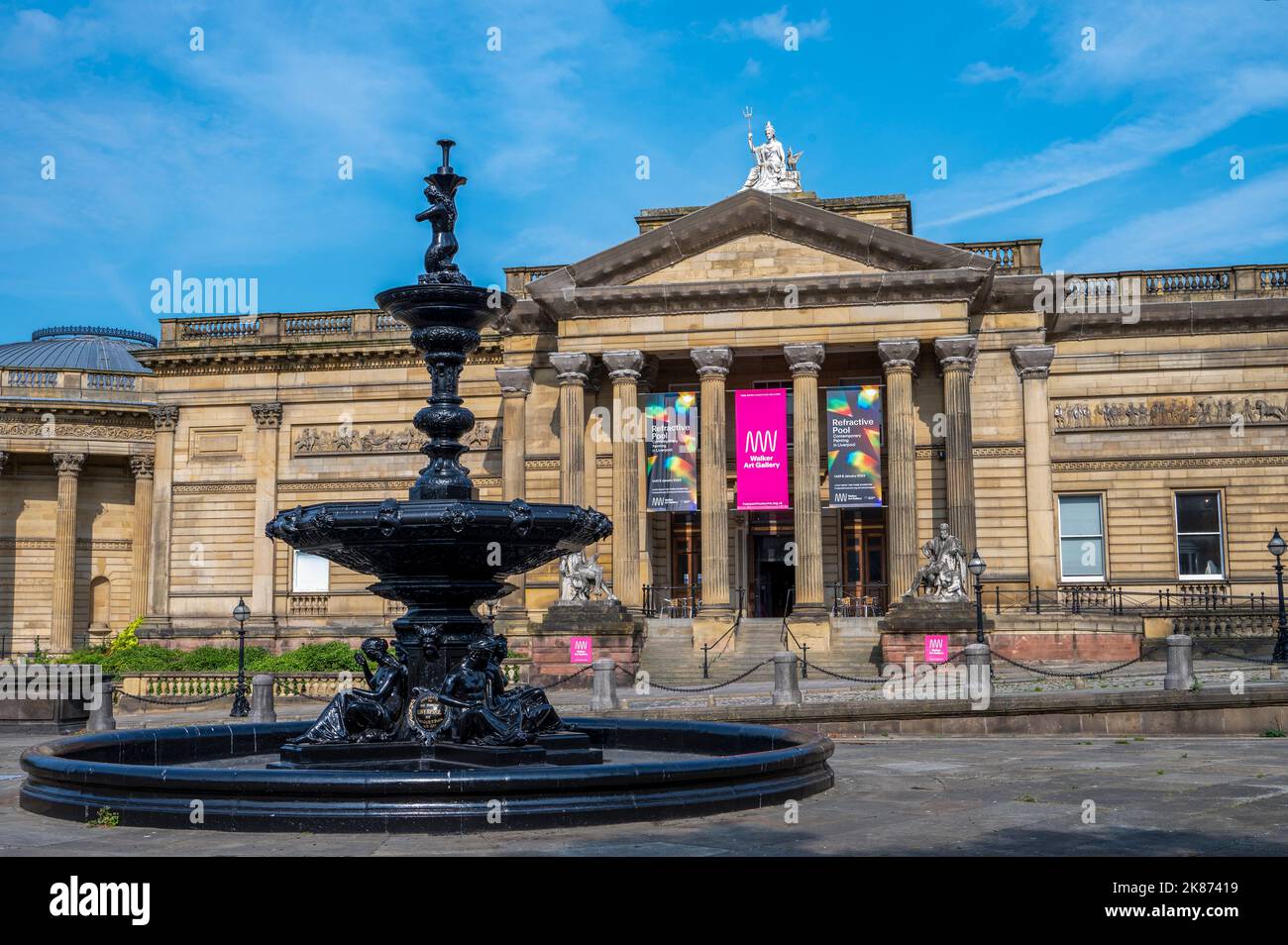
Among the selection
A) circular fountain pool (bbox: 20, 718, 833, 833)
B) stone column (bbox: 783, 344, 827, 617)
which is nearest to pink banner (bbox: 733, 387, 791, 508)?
stone column (bbox: 783, 344, 827, 617)

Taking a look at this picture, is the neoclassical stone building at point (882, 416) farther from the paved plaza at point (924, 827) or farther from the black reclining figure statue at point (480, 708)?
the black reclining figure statue at point (480, 708)

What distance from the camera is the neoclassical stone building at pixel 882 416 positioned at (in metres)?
38.4

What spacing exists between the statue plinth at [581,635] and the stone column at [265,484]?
1468 centimetres

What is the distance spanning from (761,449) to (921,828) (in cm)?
2881

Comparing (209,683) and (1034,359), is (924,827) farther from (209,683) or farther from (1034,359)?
(1034,359)

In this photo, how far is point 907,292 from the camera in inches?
1521

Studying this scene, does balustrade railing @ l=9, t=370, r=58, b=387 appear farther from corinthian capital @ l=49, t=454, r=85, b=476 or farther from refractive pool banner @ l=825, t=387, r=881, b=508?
refractive pool banner @ l=825, t=387, r=881, b=508

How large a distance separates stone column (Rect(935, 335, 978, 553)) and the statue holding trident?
11.1 metres

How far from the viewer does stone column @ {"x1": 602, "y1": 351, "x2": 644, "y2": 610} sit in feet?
128

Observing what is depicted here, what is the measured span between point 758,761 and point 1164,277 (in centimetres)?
3607

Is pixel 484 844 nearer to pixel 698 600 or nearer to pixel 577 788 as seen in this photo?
pixel 577 788

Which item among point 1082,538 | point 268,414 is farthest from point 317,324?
point 1082,538

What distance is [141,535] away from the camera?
1951 inches
